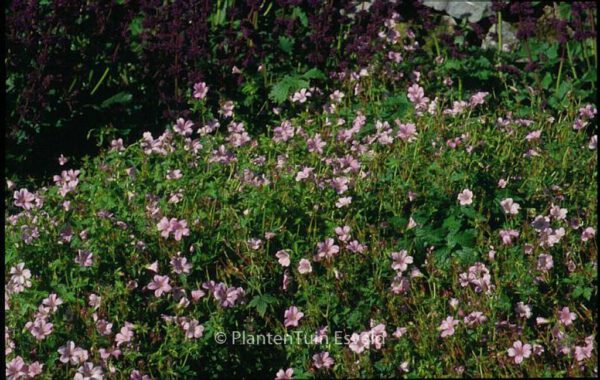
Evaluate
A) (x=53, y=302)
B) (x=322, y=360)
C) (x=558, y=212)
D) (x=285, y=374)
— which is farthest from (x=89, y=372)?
(x=558, y=212)

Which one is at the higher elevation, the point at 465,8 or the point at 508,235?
the point at 465,8

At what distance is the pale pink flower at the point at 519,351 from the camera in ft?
10.7

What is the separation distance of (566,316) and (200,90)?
261cm

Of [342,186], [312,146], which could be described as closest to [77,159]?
[312,146]

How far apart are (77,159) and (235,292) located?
2.21 meters

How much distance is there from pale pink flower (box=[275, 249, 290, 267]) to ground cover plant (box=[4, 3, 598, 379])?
0.09 feet

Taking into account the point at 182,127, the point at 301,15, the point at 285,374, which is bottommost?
the point at 285,374

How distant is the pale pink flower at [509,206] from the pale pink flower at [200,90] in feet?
6.58

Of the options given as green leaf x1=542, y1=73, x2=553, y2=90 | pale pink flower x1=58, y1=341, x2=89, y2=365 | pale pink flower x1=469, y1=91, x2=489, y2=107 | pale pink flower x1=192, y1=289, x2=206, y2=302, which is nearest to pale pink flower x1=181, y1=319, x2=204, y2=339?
pale pink flower x1=192, y1=289, x2=206, y2=302

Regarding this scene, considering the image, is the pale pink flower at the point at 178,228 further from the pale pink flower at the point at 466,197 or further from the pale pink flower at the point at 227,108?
the pale pink flower at the point at 227,108

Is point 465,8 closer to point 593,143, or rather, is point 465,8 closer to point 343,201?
point 593,143

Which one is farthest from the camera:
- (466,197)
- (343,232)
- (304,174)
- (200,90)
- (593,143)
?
(200,90)

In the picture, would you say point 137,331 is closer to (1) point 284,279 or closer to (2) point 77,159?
(1) point 284,279

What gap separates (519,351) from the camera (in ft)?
10.8
